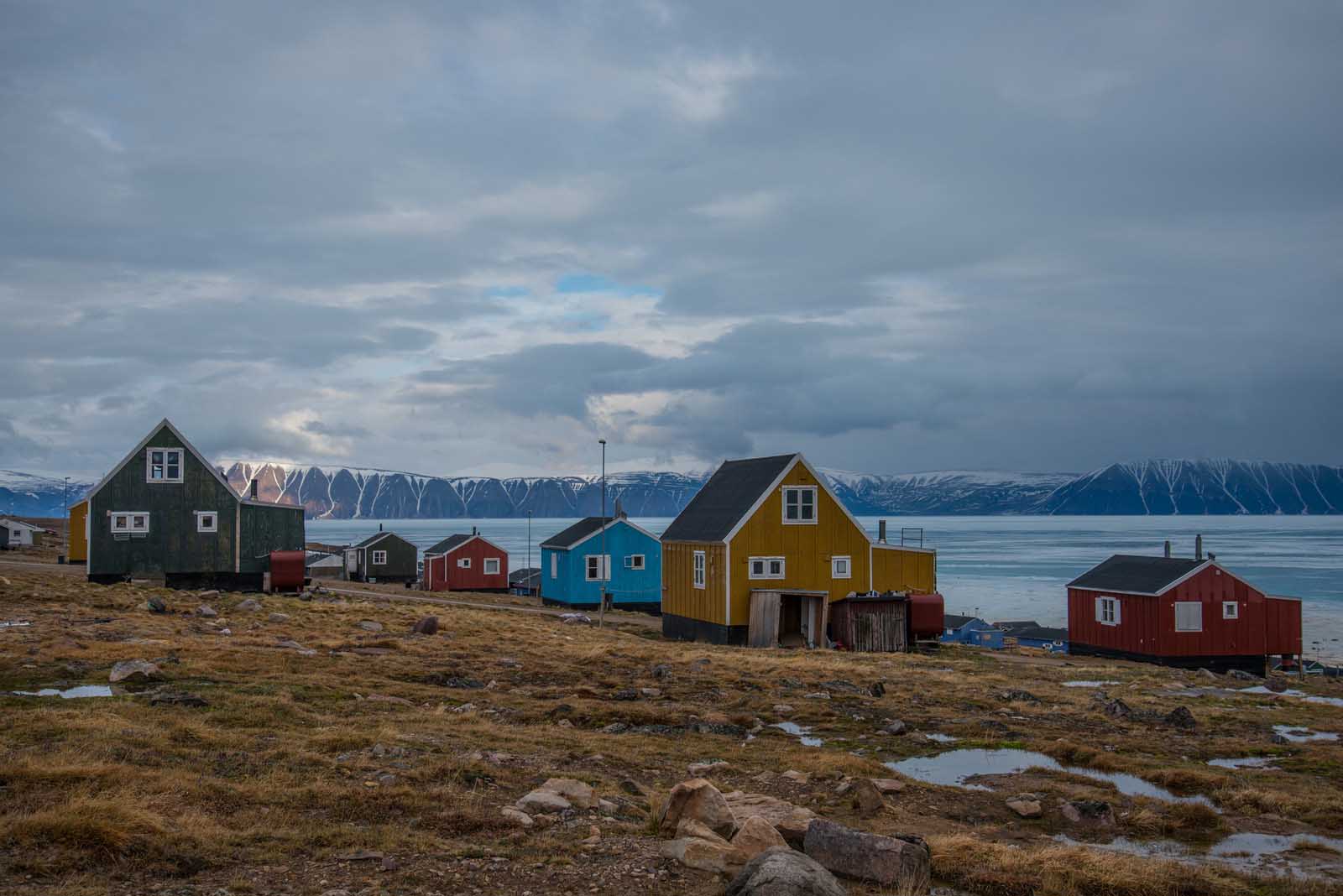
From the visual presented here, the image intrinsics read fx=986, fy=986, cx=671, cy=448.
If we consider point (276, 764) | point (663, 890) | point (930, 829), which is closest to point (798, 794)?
point (930, 829)

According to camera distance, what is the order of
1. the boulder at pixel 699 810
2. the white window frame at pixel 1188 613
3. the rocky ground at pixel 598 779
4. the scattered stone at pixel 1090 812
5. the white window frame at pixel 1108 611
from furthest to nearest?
the white window frame at pixel 1108 611 → the white window frame at pixel 1188 613 → the scattered stone at pixel 1090 812 → the boulder at pixel 699 810 → the rocky ground at pixel 598 779

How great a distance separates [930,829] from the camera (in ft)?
41.2

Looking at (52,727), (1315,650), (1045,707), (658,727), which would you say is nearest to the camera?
(52,727)

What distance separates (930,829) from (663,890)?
14.9ft

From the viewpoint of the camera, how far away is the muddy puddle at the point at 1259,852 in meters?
11.6

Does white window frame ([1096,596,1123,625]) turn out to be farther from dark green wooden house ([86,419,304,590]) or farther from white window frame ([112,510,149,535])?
white window frame ([112,510,149,535])

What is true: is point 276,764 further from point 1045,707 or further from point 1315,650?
point 1315,650

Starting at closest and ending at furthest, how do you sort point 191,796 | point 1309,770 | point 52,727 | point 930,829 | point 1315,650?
point 191,796 → point 930,829 → point 52,727 → point 1309,770 → point 1315,650

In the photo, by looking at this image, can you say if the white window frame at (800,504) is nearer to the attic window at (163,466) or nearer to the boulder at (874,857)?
the attic window at (163,466)

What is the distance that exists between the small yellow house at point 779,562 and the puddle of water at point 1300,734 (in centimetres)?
1943

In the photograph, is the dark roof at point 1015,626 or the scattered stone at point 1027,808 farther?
the dark roof at point 1015,626

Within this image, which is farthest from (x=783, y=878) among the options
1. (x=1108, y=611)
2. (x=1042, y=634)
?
(x=1042, y=634)

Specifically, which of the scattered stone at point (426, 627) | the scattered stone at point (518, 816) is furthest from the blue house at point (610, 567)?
the scattered stone at point (518, 816)

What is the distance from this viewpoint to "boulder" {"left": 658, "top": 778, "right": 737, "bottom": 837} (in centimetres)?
1124
